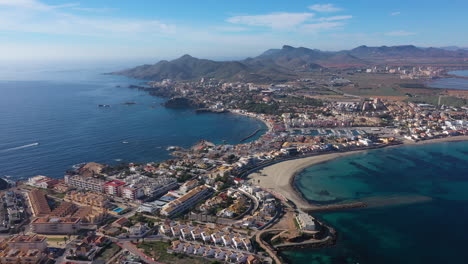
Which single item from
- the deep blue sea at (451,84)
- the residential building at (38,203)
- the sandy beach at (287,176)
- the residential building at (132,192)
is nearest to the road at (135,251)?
the residential building at (132,192)

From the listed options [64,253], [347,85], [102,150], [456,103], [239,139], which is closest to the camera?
[64,253]

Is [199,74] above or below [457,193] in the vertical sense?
above

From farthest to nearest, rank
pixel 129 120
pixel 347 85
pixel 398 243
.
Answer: pixel 347 85, pixel 129 120, pixel 398 243

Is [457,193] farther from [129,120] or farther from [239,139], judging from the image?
[129,120]

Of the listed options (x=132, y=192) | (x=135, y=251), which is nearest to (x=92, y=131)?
(x=132, y=192)

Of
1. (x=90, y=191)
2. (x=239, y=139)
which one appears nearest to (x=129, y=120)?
(x=239, y=139)

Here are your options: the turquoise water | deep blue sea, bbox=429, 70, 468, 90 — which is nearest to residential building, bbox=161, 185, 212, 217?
the turquoise water

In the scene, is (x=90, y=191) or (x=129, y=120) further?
(x=129, y=120)

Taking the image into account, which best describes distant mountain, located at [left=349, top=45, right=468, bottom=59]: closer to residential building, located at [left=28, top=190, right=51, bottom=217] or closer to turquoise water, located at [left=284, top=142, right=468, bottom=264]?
turquoise water, located at [left=284, top=142, right=468, bottom=264]
